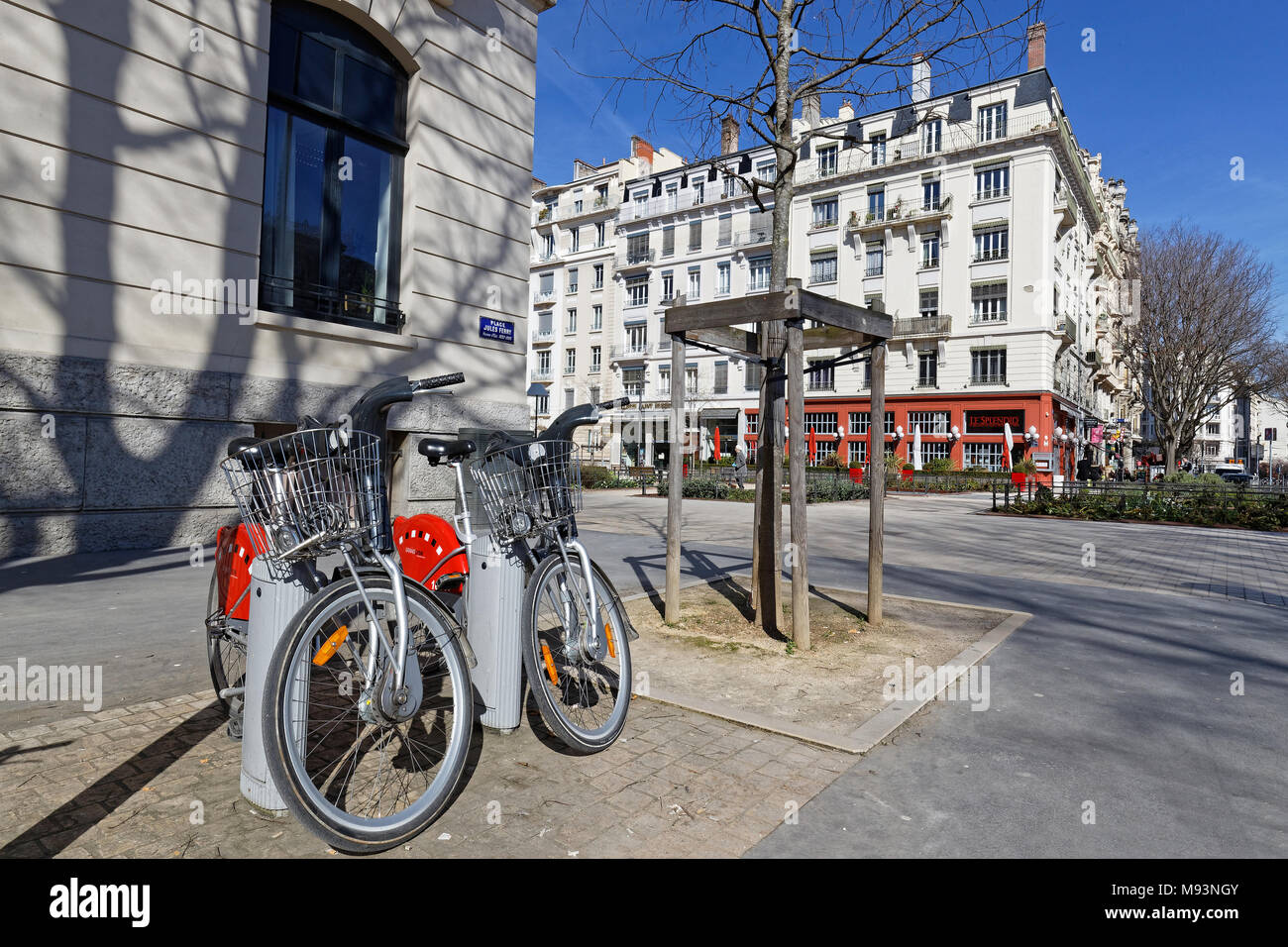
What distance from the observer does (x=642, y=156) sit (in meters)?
58.0

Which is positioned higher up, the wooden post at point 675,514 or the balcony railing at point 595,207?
the balcony railing at point 595,207

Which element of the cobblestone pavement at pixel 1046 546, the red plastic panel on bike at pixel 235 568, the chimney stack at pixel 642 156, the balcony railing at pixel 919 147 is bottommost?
the cobblestone pavement at pixel 1046 546

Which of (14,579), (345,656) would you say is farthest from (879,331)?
(14,579)

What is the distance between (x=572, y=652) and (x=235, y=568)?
1519 millimetres

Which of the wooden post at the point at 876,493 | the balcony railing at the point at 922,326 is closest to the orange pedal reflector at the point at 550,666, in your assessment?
the wooden post at the point at 876,493

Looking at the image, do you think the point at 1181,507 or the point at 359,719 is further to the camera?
the point at 1181,507

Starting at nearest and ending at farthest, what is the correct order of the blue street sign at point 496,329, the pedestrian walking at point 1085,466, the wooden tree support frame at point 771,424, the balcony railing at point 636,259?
the wooden tree support frame at point 771,424 → the blue street sign at point 496,329 → the pedestrian walking at point 1085,466 → the balcony railing at point 636,259

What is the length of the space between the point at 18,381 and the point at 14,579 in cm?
200

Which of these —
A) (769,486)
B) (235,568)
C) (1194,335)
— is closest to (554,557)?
(235,568)

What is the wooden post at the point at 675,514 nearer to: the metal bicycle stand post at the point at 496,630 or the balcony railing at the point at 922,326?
the metal bicycle stand post at the point at 496,630

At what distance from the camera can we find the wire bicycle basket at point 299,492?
252 cm

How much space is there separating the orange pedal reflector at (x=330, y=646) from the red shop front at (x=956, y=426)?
39094 mm

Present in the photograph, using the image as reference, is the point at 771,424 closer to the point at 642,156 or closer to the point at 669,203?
the point at 669,203
